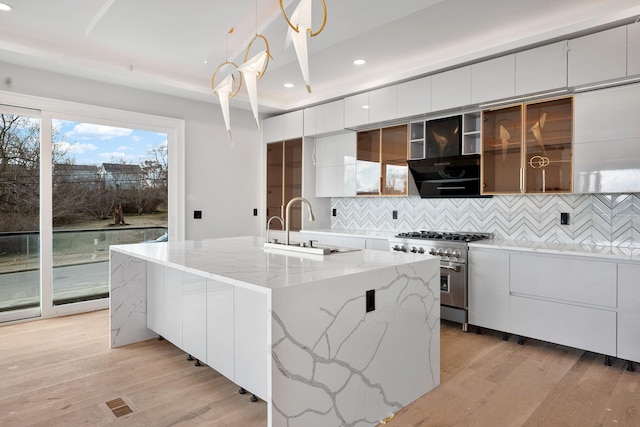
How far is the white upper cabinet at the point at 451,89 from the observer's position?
3.61 metres

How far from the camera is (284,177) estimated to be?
18.0 feet

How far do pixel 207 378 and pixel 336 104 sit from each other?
3.35 meters

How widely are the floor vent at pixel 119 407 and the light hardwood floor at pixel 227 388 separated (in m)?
0.01

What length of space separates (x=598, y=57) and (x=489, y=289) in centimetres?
194

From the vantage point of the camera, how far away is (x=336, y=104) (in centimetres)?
477

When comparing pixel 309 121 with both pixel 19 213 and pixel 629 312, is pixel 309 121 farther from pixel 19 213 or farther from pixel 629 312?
pixel 629 312

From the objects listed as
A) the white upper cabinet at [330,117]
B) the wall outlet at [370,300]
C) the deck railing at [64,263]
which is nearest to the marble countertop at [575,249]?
the wall outlet at [370,300]

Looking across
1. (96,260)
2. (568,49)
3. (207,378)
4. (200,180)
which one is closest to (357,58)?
(568,49)

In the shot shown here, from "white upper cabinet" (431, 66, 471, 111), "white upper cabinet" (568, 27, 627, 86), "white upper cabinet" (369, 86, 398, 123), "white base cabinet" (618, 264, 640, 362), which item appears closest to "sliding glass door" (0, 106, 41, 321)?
"white upper cabinet" (369, 86, 398, 123)

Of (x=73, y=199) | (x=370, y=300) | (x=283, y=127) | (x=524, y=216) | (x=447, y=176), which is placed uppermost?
(x=283, y=127)

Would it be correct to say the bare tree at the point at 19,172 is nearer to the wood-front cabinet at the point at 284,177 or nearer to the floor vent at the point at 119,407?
the floor vent at the point at 119,407

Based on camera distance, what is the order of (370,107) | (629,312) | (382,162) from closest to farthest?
1. (629,312)
2. (370,107)
3. (382,162)

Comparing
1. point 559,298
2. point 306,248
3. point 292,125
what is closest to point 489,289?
point 559,298

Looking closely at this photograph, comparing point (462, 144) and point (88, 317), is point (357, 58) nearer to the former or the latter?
point (462, 144)
